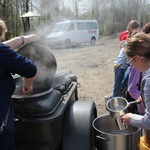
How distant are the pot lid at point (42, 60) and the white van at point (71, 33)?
11609 mm

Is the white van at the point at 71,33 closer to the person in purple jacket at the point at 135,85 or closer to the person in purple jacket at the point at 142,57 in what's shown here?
the person in purple jacket at the point at 135,85

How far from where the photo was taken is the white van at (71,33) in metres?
14.6

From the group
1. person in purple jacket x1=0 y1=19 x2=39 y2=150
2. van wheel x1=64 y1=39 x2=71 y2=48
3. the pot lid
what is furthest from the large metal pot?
van wheel x1=64 y1=39 x2=71 y2=48

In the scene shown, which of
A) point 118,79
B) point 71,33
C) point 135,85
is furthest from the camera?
point 71,33

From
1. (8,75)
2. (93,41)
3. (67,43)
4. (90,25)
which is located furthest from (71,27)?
(8,75)

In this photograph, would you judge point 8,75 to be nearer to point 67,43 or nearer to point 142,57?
point 142,57

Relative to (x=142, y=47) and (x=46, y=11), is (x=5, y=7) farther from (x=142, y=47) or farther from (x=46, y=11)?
(x=142, y=47)

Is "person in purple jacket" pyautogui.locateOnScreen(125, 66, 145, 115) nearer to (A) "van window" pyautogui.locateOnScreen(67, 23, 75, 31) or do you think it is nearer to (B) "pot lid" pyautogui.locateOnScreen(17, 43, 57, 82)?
(B) "pot lid" pyautogui.locateOnScreen(17, 43, 57, 82)

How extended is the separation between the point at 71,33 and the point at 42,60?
13.0 m

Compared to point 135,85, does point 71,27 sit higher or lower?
lower

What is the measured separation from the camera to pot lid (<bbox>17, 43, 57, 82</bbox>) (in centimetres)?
237

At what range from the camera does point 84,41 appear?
16.4m

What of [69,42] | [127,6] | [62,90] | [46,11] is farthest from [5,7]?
[62,90]

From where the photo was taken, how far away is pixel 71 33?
50.0 ft
